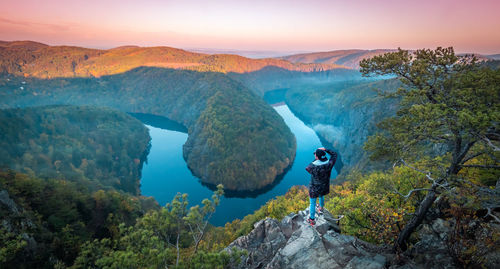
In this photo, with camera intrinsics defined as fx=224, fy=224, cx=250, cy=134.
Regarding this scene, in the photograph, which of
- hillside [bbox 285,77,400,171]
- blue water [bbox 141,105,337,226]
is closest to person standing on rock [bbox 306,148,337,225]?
blue water [bbox 141,105,337,226]

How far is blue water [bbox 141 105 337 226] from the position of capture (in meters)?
89.7

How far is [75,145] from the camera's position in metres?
110

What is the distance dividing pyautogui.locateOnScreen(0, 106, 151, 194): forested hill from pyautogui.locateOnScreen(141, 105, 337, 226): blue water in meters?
Answer: 6.68

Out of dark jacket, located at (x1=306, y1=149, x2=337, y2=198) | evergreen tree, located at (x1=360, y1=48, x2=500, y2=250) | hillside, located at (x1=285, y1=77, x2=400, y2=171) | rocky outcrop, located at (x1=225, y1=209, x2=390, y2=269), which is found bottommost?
hillside, located at (x1=285, y1=77, x2=400, y2=171)

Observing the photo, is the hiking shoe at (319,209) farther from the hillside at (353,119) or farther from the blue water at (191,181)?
the hillside at (353,119)

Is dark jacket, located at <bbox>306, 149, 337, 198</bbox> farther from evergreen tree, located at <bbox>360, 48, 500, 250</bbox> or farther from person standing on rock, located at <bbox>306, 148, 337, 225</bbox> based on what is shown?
evergreen tree, located at <bbox>360, 48, 500, 250</bbox>

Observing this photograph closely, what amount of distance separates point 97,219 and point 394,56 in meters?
53.0

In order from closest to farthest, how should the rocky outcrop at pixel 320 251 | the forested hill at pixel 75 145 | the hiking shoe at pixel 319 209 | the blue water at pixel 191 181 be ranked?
the rocky outcrop at pixel 320 251 < the hiking shoe at pixel 319 209 < the forested hill at pixel 75 145 < the blue water at pixel 191 181

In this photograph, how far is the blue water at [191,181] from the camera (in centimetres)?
8969

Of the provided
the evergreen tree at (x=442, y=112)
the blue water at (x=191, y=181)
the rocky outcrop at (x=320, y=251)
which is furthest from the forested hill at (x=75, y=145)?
the evergreen tree at (x=442, y=112)

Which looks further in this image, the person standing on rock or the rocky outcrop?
the person standing on rock

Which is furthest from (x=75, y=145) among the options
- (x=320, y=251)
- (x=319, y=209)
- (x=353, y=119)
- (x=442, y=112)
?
(x=353, y=119)

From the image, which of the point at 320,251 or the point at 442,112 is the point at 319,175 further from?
the point at 442,112

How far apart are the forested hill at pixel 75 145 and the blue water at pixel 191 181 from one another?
6681mm
